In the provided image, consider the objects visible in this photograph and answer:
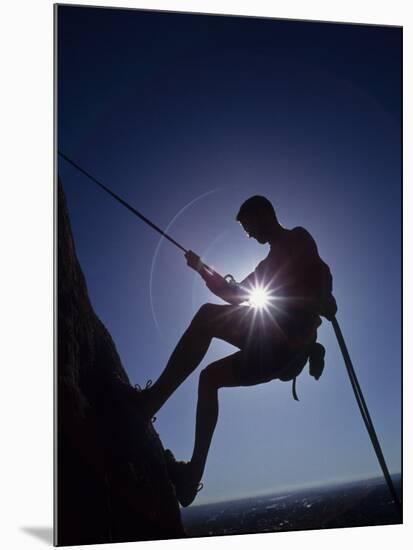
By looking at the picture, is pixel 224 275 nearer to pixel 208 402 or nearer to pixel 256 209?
pixel 256 209

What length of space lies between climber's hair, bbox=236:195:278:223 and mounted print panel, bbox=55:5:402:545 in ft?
Answer: 0.03

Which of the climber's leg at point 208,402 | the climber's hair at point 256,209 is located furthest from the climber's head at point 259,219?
the climber's leg at point 208,402

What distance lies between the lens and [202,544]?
19.1 ft

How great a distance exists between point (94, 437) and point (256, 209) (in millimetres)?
1442

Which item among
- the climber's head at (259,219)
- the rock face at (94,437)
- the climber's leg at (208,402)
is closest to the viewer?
the rock face at (94,437)

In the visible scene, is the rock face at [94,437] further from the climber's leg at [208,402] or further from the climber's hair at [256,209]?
the climber's hair at [256,209]

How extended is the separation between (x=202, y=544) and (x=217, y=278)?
134 centimetres

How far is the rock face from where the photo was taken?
223 inches

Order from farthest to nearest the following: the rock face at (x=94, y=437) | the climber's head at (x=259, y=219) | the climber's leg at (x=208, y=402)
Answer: the climber's head at (x=259, y=219)
the climber's leg at (x=208, y=402)
the rock face at (x=94, y=437)

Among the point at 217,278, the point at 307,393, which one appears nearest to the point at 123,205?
the point at 217,278

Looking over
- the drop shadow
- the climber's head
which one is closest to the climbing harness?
the climber's head

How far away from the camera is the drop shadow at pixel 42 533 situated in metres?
5.73

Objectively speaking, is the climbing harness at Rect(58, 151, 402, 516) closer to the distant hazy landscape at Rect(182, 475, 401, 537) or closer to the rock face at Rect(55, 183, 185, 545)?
the distant hazy landscape at Rect(182, 475, 401, 537)

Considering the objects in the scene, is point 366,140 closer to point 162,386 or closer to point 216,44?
point 216,44
